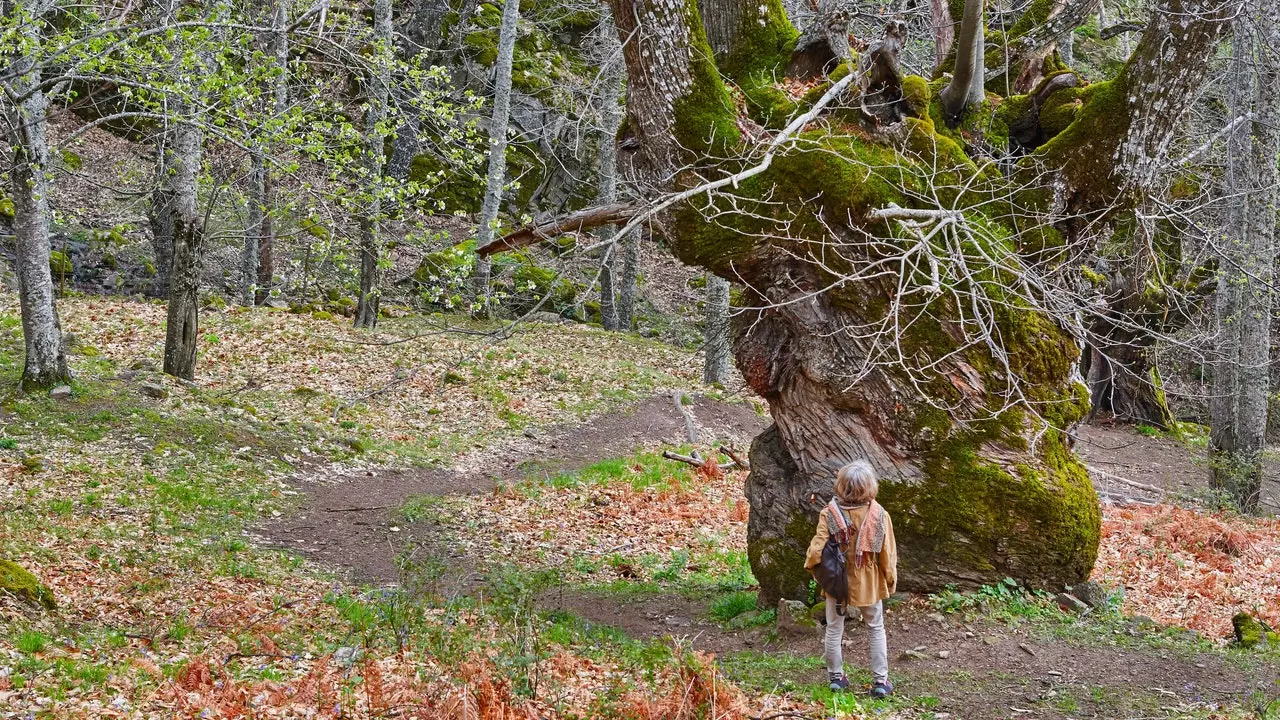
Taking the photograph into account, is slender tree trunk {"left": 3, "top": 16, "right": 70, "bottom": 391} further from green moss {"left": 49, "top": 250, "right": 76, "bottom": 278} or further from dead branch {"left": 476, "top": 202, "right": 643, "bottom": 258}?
green moss {"left": 49, "top": 250, "right": 76, "bottom": 278}

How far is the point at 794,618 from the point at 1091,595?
7.64ft

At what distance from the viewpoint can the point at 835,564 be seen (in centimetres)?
527

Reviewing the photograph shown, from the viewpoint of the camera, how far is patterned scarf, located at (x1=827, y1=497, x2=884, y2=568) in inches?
207

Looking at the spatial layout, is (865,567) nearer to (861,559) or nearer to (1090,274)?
(861,559)

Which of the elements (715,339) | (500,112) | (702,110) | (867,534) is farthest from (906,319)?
(500,112)

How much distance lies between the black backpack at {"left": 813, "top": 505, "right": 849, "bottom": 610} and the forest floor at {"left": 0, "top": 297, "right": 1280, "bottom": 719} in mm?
576

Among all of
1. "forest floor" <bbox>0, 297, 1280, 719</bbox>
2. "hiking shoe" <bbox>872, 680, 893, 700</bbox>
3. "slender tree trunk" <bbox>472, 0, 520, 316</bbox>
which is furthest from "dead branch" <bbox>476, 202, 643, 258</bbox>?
"slender tree trunk" <bbox>472, 0, 520, 316</bbox>

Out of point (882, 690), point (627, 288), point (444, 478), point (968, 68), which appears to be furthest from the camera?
point (627, 288)

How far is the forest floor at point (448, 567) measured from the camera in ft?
15.5

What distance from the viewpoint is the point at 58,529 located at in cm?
729

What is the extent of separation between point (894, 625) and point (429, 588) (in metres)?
3.57

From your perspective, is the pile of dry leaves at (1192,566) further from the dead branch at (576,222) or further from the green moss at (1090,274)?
the dead branch at (576,222)

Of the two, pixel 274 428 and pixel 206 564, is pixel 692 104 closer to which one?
pixel 206 564

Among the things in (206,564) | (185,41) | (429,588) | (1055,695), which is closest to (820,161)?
(1055,695)
